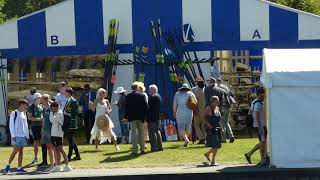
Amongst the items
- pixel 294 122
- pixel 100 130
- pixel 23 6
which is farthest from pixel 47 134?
pixel 23 6

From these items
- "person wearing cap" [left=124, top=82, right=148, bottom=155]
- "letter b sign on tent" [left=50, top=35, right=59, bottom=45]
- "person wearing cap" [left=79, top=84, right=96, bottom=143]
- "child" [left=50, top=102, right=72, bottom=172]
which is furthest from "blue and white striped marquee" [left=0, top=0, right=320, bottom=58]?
"child" [left=50, top=102, right=72, bottom=172]

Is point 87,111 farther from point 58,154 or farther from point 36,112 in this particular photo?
point 58,154

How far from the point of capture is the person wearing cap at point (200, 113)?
16.3 meters

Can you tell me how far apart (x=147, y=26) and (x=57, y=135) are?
722 cm

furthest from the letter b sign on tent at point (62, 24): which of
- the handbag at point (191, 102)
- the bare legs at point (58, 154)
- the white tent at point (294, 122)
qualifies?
the white tent at point (294, 122)


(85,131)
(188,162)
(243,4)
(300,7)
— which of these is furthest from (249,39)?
(300,7)

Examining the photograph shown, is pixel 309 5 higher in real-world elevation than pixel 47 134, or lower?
higher

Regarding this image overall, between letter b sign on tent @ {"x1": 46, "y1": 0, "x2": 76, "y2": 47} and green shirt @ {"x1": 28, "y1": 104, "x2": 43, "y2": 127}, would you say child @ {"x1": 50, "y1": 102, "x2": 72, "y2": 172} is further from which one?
letter b sign on tent @ {"x1": 46, "y1": 0, "x2": 76, "y2": 47}

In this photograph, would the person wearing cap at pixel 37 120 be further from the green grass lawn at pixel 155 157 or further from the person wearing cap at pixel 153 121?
the person wearing cap at pixel 153 121

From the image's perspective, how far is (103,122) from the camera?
15492 mm

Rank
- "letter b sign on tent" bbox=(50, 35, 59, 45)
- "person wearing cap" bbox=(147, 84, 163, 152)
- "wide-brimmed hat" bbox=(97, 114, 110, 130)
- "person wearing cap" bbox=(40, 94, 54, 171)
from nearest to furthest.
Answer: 1. "person wearing cap" bbox=(40, 94, 54, 171)
2. "person wearing cap" bbox=(147, 84, 163, 152)
3. "wide-brimmed hat" bbox=(97, 114, 110, 130)
4. "letter b sign on tent" bbox=(50, 35, 59, 45)

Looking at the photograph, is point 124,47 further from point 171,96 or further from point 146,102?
point 146,102

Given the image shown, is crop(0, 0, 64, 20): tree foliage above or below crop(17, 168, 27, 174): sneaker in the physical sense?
above

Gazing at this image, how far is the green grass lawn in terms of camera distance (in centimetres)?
1337
